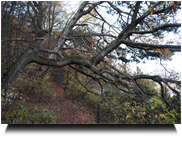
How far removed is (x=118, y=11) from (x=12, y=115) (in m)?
7.37

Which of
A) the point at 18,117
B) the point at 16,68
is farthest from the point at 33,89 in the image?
the point at 18,117

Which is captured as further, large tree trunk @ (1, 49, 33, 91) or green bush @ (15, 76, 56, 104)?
green bush @ (15, 76, 56, 104)

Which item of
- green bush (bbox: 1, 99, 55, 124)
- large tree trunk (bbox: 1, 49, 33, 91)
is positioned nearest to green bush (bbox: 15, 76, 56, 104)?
large tree trunk (bbox: 1, 49, 33, 91)

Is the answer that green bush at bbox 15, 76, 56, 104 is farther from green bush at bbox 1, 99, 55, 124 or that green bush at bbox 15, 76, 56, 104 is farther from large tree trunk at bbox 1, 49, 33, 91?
green bush at bbox 1, 99, 55, 124

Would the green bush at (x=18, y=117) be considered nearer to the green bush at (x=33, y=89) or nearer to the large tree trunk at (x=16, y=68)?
the large tree trunk at (x=16, y=68)

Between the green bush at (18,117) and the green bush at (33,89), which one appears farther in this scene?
the green bush at (33,89)

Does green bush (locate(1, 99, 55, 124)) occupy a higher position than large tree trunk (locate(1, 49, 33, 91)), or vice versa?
large tree trunk (locate(1, 49, 33, 91))

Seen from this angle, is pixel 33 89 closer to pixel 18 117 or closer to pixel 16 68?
pixel 16 68

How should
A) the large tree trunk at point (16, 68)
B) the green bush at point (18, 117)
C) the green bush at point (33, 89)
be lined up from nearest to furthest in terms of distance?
the green bush at point (18, 117) < the large tree trunk at point (16, 68) < the green bush at point (33, 89)

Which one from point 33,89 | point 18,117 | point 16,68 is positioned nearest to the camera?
point 18,117

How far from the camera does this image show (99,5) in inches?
289

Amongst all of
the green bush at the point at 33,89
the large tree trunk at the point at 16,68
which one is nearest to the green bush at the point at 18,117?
the large tree trunk at the point at 16,68
